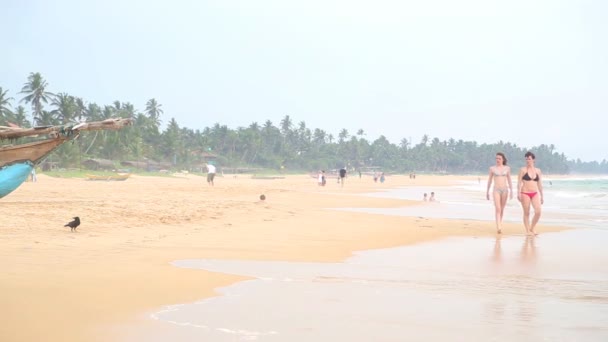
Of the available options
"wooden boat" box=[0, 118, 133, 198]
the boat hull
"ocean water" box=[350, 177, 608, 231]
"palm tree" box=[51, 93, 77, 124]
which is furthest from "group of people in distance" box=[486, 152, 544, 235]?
"palm tree" box=[51, 93, 77, 124]

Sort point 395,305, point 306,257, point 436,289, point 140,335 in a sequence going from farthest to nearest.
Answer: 1. point 306,257
2. point 436,289
3. point 395,305
4. point 140,335

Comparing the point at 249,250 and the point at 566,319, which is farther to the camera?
the point at 249,250

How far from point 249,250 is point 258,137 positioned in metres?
102

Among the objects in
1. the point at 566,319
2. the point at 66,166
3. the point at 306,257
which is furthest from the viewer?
the point at 66,166

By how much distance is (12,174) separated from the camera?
21.5ft

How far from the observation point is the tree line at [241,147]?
6166 cm

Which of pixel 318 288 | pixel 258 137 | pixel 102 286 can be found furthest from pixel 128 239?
pixel 258 137

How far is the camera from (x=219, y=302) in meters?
4.88

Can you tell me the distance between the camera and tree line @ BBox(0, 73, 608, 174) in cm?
6166

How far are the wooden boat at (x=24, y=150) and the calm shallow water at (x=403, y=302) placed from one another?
206 cm

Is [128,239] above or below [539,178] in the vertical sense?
below

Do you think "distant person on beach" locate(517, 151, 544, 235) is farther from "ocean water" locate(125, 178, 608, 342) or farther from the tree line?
the tree line

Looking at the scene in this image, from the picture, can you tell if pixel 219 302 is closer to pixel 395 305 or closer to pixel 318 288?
pixel 318 288

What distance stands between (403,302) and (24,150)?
4731 mm
